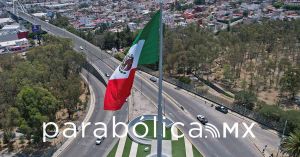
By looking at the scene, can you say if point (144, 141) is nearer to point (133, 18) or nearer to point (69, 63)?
point (69, 63)

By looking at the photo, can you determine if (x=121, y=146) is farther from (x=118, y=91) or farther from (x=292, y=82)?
(x=292, y=82)

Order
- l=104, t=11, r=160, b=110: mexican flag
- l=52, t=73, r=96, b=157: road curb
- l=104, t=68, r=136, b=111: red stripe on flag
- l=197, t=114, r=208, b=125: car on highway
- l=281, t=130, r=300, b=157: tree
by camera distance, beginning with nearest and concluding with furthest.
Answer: l=104, t=11, r=160, b=110: mexican flag → l=104, t=68, r=136, b=111: red stripe on flag → l=281, t=130, r=300, b=157: tree → l=52, t=73, r=96, b=157: road curb → l=197, t=114, r=208, b=125: car on highway

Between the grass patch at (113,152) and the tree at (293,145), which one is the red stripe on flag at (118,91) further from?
the tree at (293,145)

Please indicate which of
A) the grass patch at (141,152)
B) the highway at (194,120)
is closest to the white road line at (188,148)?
the highway at (194,120)

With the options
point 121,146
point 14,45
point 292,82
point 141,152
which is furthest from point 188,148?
point 14,45

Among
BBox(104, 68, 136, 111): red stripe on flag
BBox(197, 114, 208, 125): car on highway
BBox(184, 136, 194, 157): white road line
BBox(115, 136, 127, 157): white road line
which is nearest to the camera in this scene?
BBox(104, 68, 136, 111): red stripe on flag

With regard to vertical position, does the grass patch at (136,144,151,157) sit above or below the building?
below

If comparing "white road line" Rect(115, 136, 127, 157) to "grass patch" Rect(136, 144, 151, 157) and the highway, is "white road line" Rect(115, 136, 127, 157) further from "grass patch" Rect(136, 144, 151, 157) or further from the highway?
"grass patch" Rect(136, 144, 151, 157)

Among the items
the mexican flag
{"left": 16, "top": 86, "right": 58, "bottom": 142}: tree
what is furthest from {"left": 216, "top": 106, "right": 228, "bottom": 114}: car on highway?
the mexican flag

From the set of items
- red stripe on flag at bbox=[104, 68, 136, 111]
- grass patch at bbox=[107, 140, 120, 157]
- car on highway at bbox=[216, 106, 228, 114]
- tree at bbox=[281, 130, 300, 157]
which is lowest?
grass patch at bbox=[107, 140, 120, 157]

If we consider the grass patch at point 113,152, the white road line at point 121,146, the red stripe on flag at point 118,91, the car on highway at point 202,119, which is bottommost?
the grass patch at point 113,152
